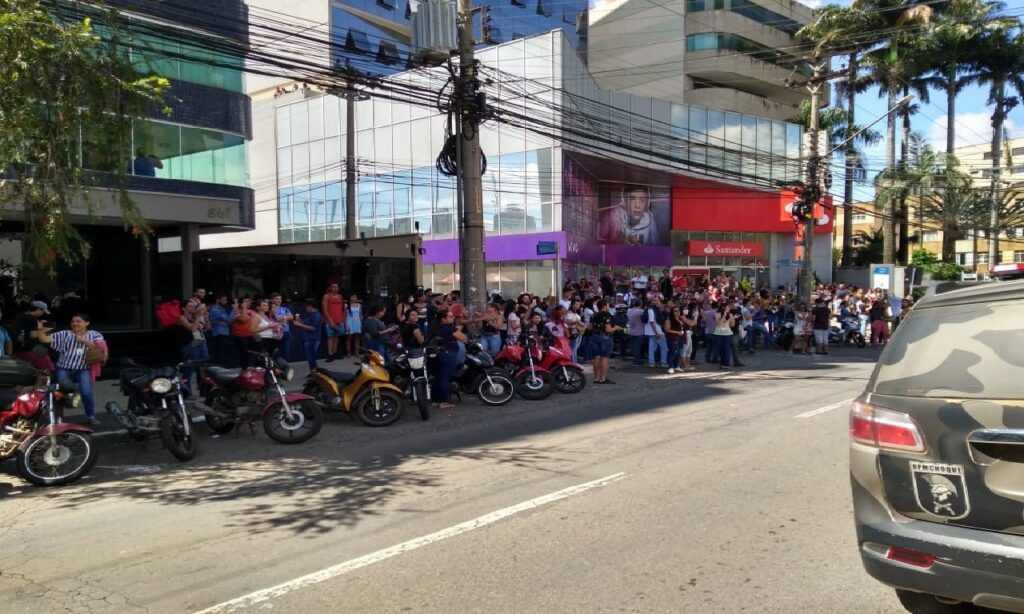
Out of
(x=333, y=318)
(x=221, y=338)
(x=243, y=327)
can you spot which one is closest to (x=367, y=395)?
(x=243, y=327)

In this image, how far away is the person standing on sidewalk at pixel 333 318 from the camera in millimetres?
16391

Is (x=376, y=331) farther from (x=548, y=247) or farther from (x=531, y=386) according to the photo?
(x=548, y=247)

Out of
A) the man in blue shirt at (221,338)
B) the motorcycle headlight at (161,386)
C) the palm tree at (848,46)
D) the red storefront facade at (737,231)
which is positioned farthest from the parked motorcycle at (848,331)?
the motorcycle headlight at (161,386)

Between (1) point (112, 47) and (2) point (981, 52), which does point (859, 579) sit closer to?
(1) point (112, 47)

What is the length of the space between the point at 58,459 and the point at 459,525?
172 inches

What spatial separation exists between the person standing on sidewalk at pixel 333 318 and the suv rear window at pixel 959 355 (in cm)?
1410

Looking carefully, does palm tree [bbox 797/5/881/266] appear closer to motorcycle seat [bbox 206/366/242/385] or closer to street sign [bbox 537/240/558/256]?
street sign [bbox 537/240/558/256]

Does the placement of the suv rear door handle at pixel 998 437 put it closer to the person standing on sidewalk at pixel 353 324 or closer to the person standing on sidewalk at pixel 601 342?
the person standing on sidewalk at pixel 601 342

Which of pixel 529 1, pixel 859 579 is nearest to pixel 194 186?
pixel 859 579

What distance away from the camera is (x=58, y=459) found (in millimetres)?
7098

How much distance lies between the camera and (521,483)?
6.63 metres

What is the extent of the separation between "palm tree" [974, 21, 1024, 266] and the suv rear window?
4481 cm

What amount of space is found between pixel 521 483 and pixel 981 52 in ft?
159

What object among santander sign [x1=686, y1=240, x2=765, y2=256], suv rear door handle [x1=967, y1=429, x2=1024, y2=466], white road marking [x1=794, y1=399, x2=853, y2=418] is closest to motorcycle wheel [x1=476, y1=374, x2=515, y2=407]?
white road marking [x1=794, y1=399, x2=853, y2=418]
